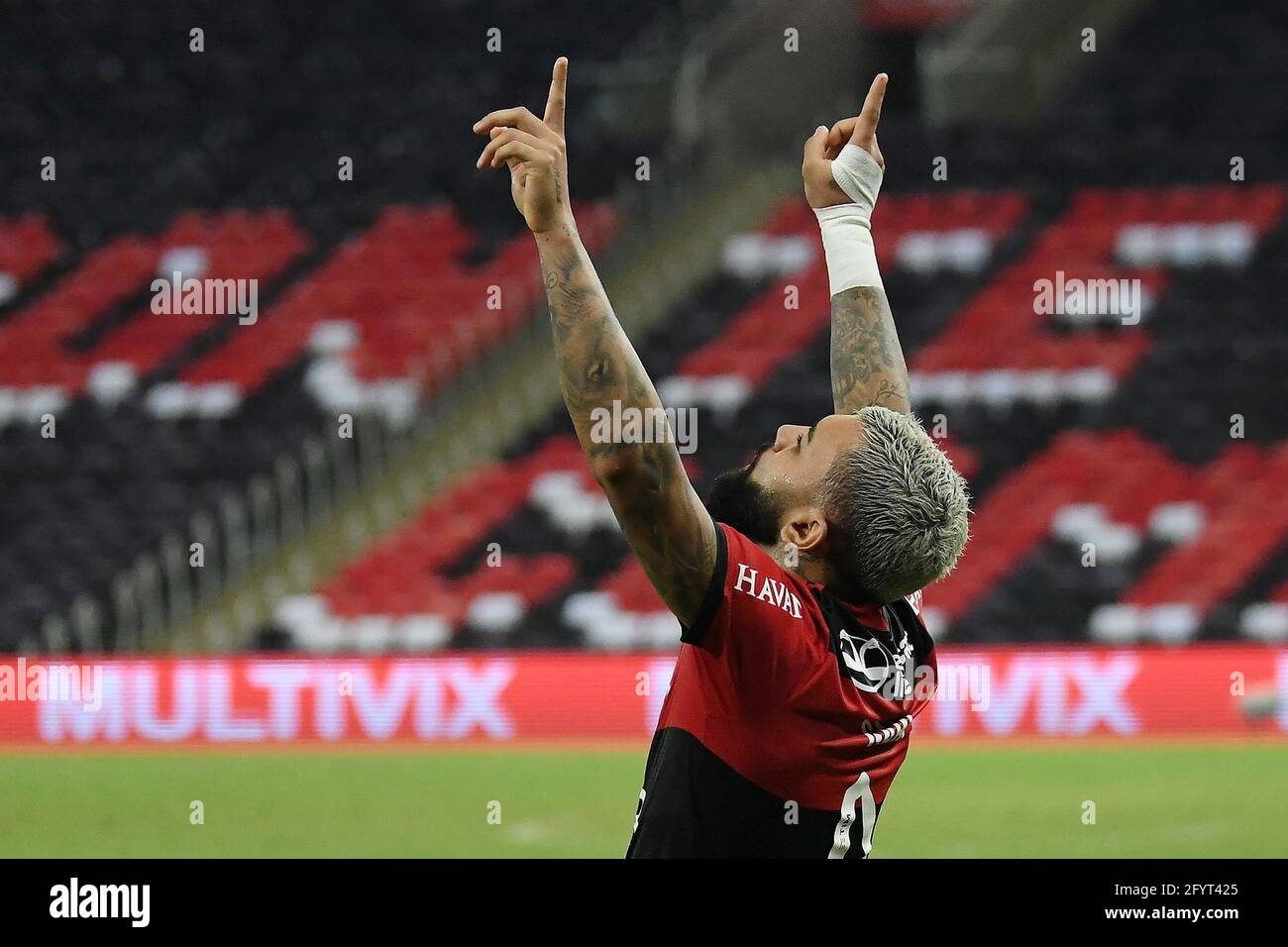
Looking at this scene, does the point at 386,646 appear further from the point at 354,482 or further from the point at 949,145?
the point at 949,145

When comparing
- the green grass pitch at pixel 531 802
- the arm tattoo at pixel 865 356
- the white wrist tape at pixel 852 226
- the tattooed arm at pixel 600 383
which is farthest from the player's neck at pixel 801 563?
the green grass pitch at pixel 531 802

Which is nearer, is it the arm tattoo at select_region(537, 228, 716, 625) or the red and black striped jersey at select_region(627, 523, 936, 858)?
the arm tattoo at select_region(537, 228, 716, 625)

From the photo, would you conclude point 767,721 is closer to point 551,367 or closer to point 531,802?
point 531,802

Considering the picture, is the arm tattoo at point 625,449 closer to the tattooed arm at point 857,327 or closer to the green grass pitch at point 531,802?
the tattooed arm at point 857,327

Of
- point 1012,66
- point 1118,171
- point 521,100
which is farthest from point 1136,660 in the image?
point 521,100

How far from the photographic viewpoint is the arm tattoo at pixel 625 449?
10.2 feet

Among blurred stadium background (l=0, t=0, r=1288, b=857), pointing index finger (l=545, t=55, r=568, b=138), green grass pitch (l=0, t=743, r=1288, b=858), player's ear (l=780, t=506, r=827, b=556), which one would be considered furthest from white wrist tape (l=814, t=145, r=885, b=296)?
blurred stadium background (l=0, t=0, r=1288, b=857)

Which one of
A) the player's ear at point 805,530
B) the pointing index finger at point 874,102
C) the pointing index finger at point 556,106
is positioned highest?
the pointing index finger at point 874,102

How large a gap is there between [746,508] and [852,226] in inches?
44.1

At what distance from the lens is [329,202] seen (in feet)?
76.0

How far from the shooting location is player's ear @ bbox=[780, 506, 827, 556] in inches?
135

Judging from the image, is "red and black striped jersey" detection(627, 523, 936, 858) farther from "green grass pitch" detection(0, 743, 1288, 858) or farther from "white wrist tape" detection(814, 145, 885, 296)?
"green grass pitch" detection(0, 743, 1288, 858)

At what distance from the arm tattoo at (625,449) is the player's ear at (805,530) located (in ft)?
0.95

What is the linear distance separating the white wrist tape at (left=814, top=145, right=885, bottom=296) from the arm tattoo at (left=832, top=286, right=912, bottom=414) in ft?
0.11
